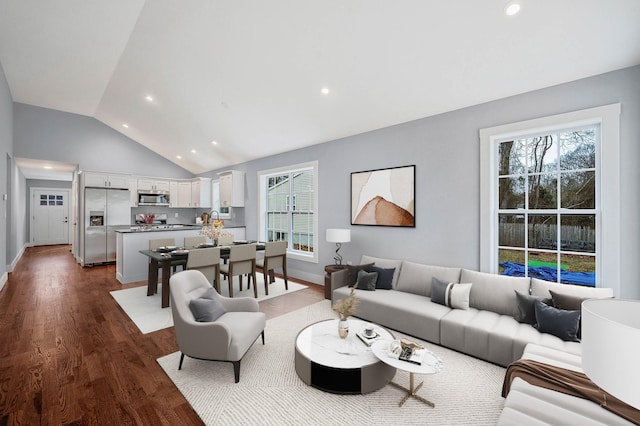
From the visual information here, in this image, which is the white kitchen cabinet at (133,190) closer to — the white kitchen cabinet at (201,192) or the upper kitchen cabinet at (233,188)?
the white kitchen cabinet at (201,192)

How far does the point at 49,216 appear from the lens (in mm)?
10422

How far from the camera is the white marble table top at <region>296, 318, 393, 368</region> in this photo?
2.17 metres

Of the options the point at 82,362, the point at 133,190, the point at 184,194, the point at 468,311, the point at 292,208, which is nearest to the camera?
the point at 82,362

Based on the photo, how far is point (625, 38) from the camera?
2375 mm

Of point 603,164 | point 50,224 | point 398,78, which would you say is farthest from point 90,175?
point 603,164

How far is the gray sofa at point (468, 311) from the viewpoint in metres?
2.49

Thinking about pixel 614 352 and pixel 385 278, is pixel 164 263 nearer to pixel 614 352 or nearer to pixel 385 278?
pixel 385 278

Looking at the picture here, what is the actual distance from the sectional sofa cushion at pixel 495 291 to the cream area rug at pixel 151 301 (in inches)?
115

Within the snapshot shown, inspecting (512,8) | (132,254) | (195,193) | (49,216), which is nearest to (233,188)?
(195,193)

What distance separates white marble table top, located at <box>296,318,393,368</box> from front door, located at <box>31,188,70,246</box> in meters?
12.8

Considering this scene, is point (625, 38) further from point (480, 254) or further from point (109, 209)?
point (109, 209)

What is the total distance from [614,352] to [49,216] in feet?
48.3

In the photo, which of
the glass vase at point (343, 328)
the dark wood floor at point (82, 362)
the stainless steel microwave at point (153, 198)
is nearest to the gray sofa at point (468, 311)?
the glass vase at point (343, 328)

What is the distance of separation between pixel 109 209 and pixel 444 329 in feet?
26.9
